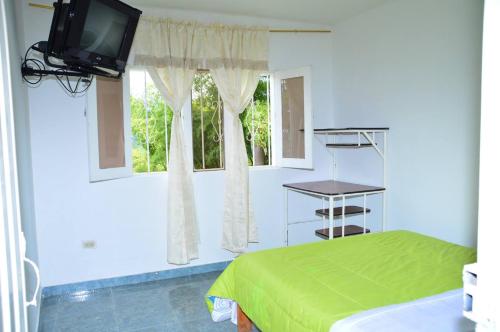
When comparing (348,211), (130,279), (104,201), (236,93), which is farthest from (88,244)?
(348,211)

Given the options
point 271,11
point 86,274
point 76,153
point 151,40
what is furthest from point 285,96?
point 86,274

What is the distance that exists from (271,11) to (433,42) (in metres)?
1.52

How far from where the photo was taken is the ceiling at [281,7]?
349cm

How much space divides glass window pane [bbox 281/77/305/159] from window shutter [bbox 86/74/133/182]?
1634 millimetres

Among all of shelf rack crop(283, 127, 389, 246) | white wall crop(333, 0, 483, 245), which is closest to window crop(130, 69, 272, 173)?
shelf rack crop(283, 127, 389, 246)

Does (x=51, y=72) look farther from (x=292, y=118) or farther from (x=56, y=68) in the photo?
(x=292, y=118)

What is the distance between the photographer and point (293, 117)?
4.18 metres

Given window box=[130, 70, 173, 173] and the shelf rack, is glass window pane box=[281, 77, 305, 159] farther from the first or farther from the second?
window box=[130, 70, 173, 173]

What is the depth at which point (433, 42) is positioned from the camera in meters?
3.16

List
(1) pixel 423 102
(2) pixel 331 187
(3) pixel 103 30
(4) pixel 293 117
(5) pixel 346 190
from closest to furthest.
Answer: (3) pixel 103 30, (1) pixel 423 102, (5) pixel 346 190, (2) pixel 331 187, (4) pixel 293 117

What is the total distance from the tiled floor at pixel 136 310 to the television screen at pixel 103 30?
6.41ft

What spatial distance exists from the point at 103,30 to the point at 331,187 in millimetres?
2428

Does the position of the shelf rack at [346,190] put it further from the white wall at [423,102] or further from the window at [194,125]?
the window at [194,125]

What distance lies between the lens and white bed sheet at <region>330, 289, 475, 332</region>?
1475 millimetres
